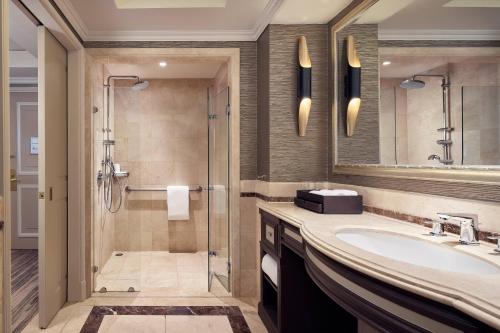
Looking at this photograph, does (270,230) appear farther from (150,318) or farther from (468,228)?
(468,228)

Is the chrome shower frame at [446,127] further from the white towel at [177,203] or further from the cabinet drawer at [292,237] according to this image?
the white towel at [177,203]

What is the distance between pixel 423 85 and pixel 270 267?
1.41 metres

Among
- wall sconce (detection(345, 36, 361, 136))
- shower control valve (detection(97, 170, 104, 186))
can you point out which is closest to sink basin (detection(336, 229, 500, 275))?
wall sconce (detection(345, 36, 361, 136))

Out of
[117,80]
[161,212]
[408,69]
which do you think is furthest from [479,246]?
[117,80]

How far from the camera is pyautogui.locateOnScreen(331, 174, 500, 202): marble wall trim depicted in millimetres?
1335

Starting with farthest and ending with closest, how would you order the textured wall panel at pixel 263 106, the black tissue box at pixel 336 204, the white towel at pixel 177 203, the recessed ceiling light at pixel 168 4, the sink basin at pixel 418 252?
1. the white towel at pixel 177 203
2. the textured wall panel at pixel 263 106
3. the recessed ceiling light at pixel 168 4
4. the black tissue box at pixel 336 204
5. the sink basin at pixel 418 252

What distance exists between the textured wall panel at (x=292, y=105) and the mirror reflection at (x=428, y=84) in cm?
32

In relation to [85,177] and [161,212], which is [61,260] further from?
[161,212]

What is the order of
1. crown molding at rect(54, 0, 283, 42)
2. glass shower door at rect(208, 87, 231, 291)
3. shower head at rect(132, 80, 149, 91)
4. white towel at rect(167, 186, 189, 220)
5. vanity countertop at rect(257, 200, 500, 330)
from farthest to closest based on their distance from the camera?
white towel at rect(167, 186, 189, 220) < shower head at rect(132, 80, 149, 91) < glass shower door at rect(208, 87, 231, 291) < crown molding at rect(54, 0, 283, 42) < vanity countertop at rect(257, 200, 500, 330)

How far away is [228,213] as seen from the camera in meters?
Result: 3.09

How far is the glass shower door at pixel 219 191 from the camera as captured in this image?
123 inches

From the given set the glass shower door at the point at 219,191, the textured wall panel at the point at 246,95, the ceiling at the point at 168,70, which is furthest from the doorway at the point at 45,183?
the glass shower door at the point at 219,191

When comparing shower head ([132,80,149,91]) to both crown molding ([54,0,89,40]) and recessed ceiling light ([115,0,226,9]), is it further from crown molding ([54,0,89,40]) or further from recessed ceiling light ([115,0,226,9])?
recessed ceiling light ([115,0,226,9])

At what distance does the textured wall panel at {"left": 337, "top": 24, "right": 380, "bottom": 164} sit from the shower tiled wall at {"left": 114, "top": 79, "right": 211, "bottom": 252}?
235 centimetres
